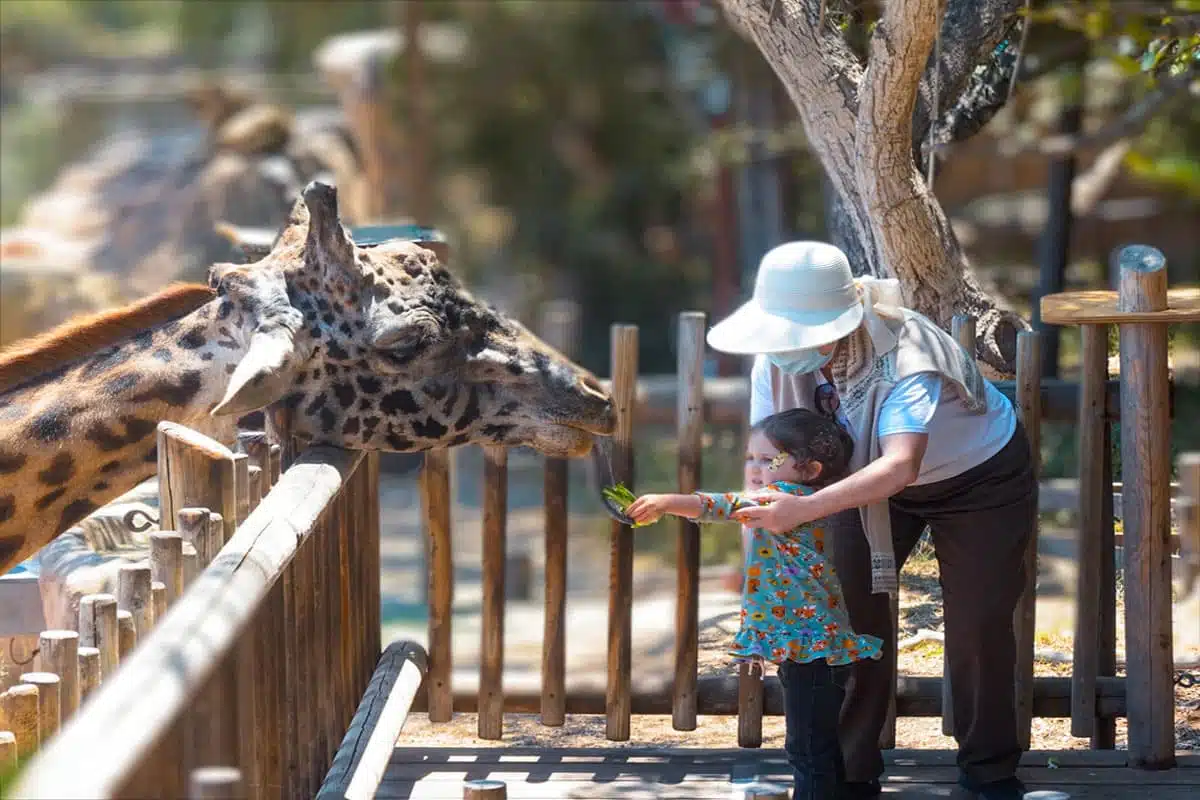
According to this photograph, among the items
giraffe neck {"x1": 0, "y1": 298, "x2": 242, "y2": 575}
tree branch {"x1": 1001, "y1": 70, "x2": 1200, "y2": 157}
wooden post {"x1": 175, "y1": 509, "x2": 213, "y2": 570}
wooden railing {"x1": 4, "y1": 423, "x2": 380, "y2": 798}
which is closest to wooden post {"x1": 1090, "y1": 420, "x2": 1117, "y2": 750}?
wooden railing {"x1": 4, "y1": 423, "x2": 380, "y2": 798}

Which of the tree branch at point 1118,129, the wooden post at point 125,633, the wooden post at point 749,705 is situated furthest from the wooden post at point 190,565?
the tree branch at point 1118,129

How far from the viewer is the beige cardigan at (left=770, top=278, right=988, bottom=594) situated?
399cm

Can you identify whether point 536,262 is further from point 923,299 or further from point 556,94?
point 923,299

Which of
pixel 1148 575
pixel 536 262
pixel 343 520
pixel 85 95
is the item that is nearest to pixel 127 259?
pixel 536 262

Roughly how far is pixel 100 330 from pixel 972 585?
2.64 metres

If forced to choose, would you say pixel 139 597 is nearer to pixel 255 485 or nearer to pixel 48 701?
pixel 48 701

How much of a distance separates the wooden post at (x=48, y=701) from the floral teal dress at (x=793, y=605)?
64.6 inches

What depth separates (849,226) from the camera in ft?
18.0

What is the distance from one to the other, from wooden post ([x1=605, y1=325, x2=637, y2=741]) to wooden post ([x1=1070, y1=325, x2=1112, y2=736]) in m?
1.44

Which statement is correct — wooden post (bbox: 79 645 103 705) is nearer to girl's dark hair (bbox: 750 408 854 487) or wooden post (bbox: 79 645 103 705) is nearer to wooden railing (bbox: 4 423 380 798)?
wooden railing (bbox: 4 423 380 798)

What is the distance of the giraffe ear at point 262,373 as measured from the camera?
395 cm

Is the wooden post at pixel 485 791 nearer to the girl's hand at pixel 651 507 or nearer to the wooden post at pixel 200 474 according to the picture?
the girl's hand at pixel 651 507

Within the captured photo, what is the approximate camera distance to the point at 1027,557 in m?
4.95

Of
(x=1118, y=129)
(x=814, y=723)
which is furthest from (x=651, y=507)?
(x=1118, y=129)
